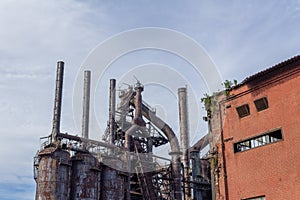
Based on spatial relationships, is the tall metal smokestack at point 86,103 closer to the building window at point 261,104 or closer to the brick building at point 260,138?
the brick building at point 260,138

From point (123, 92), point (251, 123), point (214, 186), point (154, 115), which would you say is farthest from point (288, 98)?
point (123, 92)

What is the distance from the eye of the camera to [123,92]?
123ft

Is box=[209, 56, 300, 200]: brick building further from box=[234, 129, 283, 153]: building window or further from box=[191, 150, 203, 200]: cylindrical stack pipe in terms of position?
box=[191, 150, 203, 200]: cylindrical stack pipe

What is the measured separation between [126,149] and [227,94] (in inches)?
493

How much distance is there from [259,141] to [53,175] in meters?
12.9

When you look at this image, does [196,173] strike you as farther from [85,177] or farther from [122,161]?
[85,177]

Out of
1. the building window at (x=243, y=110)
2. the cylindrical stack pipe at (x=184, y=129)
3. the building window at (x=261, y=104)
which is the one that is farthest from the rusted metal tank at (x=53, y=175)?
the cylindrical stack pipe at (x=184, y=129)

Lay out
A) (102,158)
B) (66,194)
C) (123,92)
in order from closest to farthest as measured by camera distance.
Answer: (66,194), (102,158), (123,92)

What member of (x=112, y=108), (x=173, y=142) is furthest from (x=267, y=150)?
(x=112, y=108)

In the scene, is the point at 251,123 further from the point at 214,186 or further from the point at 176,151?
the point at 176,151

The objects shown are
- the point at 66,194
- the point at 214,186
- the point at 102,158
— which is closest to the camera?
the point at 214,186

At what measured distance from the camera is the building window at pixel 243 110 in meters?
19.7

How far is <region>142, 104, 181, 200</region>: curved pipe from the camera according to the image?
30891mm

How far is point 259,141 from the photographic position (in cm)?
1867
